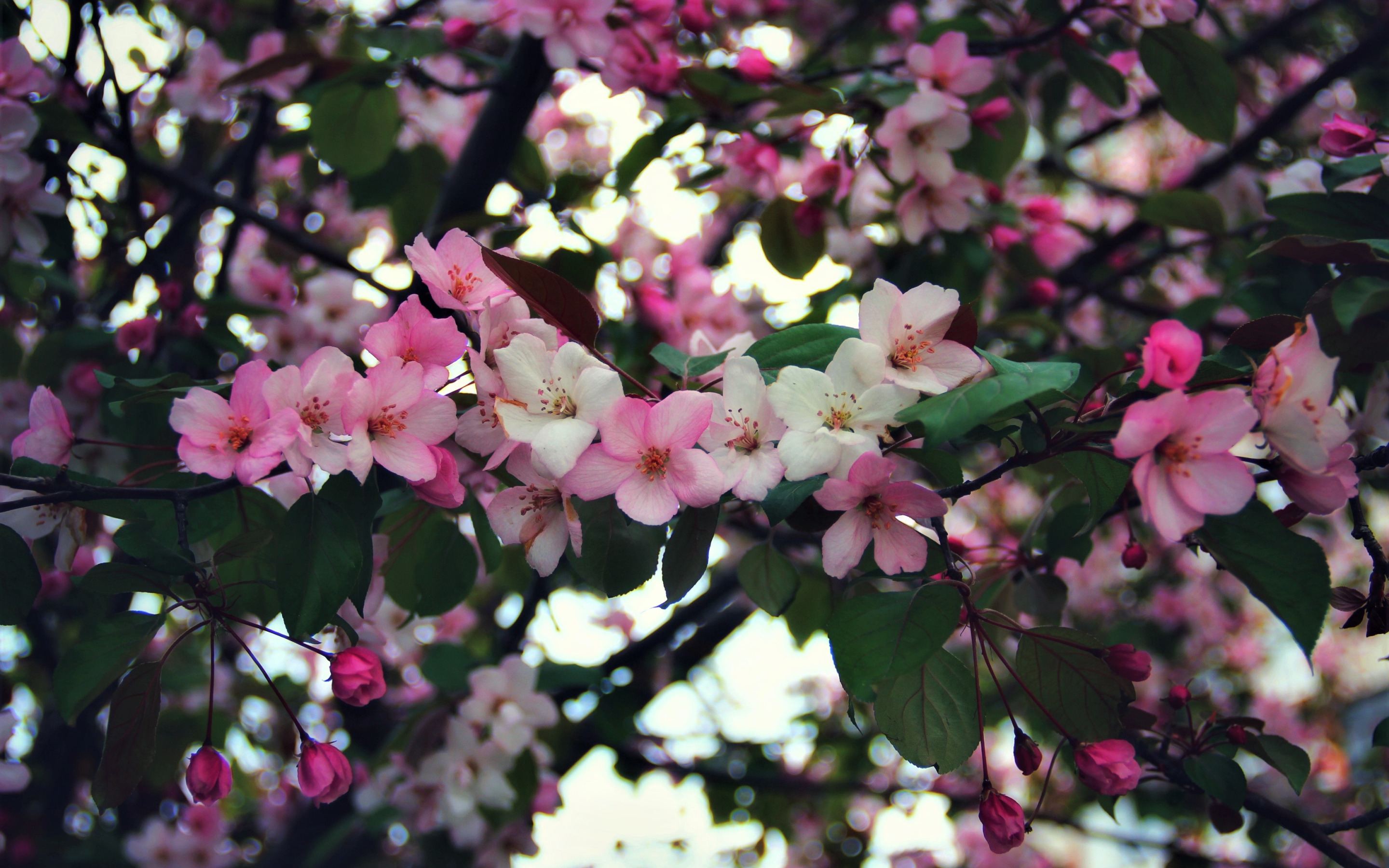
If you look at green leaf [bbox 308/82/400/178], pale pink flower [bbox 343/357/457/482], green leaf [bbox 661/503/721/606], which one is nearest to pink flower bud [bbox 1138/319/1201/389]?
green leaf [bbox 661/503/721/606]

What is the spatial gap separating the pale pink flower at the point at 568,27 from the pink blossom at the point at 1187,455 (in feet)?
3.58

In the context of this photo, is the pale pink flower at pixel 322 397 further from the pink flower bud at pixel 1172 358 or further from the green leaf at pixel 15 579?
the pink flower bud at pixel 1172 358

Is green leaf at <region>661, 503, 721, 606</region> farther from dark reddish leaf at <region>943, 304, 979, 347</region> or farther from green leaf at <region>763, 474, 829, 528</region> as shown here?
dark reddish leaf at <region>943, 304, 979, 347</region>

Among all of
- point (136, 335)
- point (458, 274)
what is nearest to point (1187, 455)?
point (458, 274)

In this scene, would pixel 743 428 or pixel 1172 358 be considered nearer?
pixel 1172 358

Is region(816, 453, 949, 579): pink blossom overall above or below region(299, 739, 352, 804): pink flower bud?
above

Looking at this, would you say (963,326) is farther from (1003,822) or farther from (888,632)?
(1003,822)

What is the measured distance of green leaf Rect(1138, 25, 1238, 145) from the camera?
129cm

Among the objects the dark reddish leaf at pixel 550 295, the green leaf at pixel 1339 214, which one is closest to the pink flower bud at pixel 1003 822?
the dark reddish leaf at pixel 550 295

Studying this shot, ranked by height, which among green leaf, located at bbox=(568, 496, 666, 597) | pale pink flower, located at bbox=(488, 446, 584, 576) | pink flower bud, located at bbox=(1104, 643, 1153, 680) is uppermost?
pale pink flower, located at bbox=(488, 446, 584, 576)

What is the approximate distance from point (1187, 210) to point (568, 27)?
113 centimetres

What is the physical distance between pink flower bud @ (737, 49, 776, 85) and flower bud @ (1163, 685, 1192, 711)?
1.07m

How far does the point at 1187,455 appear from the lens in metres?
0.64

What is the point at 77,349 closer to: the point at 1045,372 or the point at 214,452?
the point at 214,452
